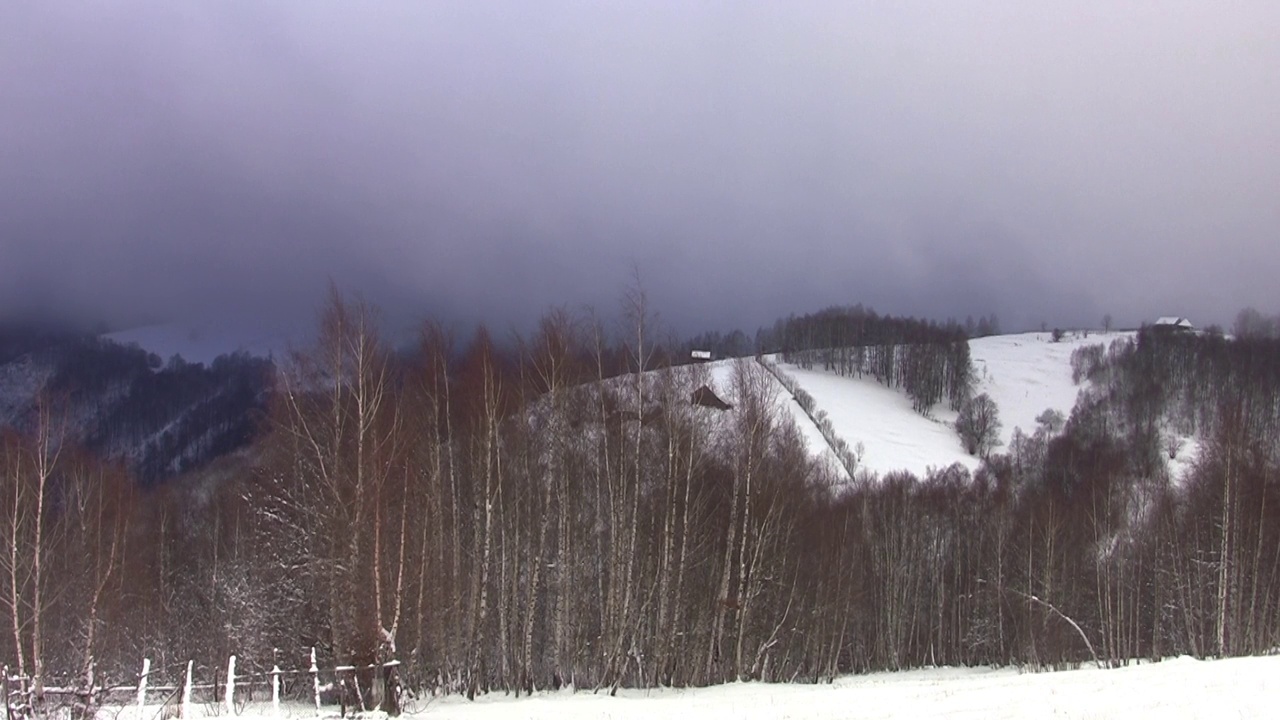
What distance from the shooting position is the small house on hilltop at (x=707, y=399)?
36.7 m

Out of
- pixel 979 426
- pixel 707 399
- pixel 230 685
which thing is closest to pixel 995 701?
pixel 230 685

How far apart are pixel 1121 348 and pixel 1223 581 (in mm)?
143787

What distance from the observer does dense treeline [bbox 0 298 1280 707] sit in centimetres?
2626

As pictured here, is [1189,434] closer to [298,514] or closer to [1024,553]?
[1024,553]

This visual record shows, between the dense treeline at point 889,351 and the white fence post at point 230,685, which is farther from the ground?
the dense treeline at point 889,351

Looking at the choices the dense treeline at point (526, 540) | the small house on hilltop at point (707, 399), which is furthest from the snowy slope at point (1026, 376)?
the small house on hilltop at point (707, 399)

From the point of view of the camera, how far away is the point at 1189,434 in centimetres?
12950

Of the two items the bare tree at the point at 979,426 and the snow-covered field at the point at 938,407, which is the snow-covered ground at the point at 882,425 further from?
the bare tree at the point at 979,426

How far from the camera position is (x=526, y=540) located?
39344mm

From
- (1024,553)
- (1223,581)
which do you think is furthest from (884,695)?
(1024,553)

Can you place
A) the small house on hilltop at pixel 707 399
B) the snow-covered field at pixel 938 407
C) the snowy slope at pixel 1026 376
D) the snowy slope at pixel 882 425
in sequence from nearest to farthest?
1. the small house on hilltop at pixel 707 399
2. the snowy slope at pixel 882 425
3. the snow-covered field at pixel 938 407
4. the snowy slope at pixel 1026 376

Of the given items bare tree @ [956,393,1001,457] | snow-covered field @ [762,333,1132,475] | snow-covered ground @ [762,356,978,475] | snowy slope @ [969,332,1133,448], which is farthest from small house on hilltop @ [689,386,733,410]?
→ snowy slope @ [969,332,1133,448]

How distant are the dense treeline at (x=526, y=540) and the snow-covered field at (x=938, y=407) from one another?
47.7 meters

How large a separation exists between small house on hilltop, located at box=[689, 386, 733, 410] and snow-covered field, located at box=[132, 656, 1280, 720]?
1175 centimetres
